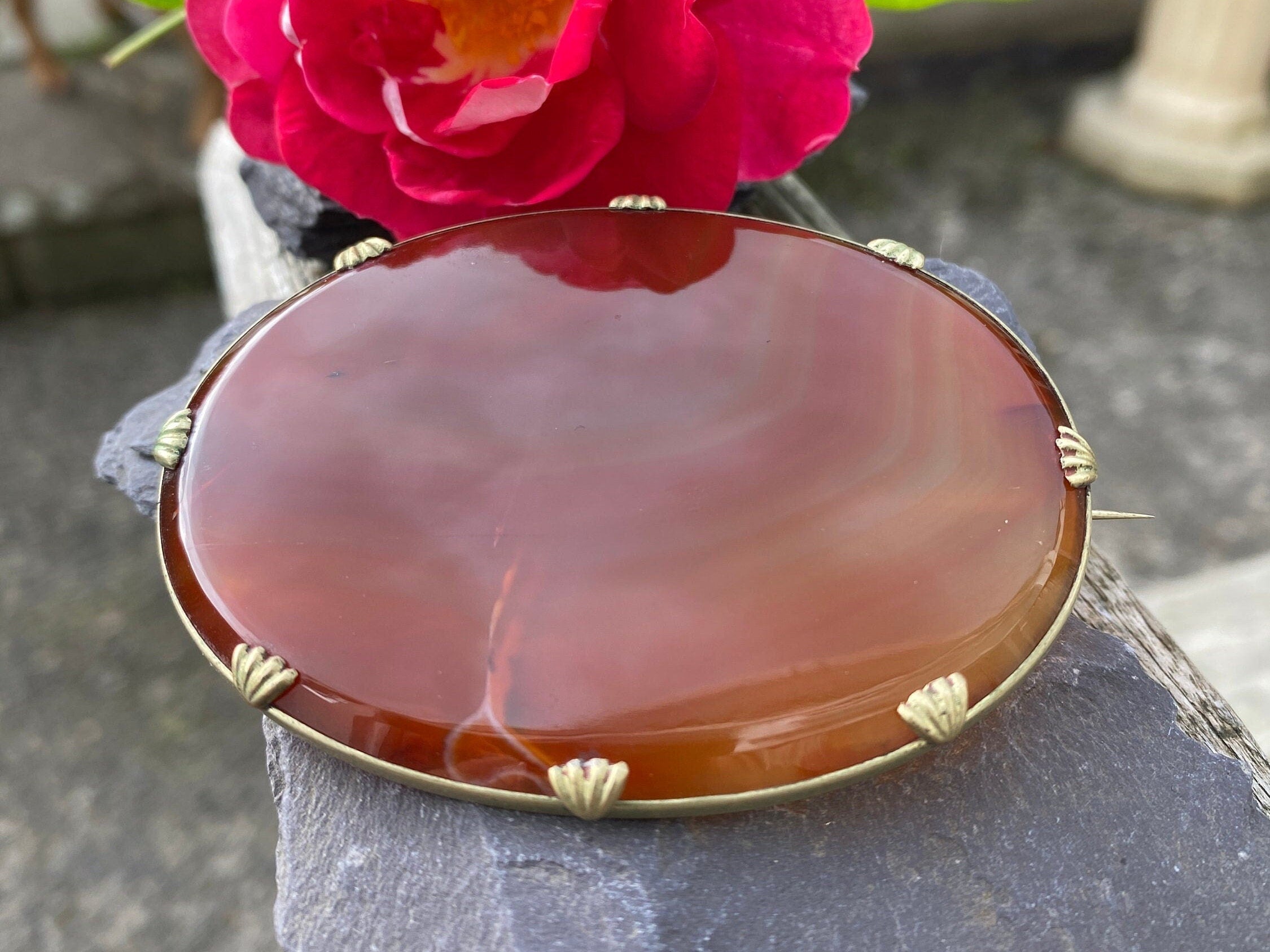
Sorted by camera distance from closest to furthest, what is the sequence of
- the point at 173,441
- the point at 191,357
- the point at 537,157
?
1. the point at 173,441
2. the point at 537,157
3. the point at 191,357

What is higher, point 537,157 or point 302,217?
point 537,157

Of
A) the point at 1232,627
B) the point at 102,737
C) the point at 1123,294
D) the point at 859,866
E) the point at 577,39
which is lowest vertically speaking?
the point at 102,737

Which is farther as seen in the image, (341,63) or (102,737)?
(102,737)

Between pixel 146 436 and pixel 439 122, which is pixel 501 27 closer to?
pixel 439 122

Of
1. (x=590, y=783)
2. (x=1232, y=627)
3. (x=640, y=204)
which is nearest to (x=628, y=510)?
(x=590, y=783)

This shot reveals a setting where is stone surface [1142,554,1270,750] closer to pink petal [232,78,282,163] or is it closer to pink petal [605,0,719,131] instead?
pink petal [605,0,719,131]

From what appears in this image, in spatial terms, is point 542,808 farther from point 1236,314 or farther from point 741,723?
point 1236,314

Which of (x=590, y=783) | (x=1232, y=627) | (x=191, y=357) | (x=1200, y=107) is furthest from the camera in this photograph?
(x=1200, y=107)

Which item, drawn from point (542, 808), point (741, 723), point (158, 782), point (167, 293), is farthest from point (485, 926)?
point (167, 293)
